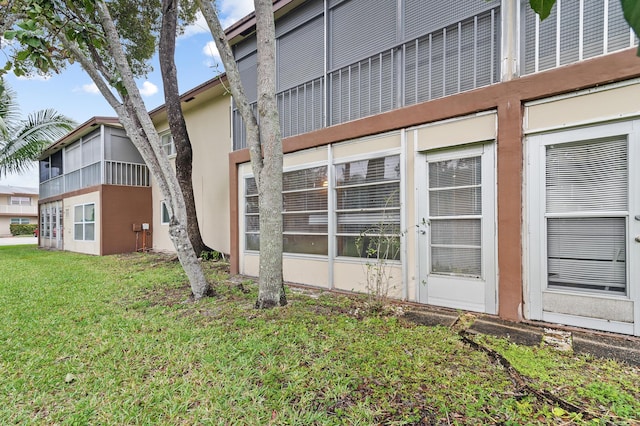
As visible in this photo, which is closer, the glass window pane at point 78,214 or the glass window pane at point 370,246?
the glass window pane at point 370,246

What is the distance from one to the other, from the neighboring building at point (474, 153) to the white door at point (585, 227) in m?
0.01

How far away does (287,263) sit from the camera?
638cm

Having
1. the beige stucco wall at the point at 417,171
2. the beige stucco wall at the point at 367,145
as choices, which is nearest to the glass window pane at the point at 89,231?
the beige stucco wall at the point at 367,145

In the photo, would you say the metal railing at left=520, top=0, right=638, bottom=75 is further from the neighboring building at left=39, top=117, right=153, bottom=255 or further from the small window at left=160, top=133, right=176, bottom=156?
the neighboring building at left=39, top=117, right=153, bottom=255

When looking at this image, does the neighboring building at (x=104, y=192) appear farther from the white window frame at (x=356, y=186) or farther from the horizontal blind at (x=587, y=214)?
the horizontal blind at (x=587, y=214)

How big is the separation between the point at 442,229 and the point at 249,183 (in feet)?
13.7

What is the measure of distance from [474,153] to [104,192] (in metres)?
13.1

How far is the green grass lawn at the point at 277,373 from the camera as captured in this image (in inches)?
88.8

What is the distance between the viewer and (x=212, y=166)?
1078 cm

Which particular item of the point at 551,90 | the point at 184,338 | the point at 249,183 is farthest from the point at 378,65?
the point at 184,338

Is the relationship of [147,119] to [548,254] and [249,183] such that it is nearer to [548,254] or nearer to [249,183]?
[249,183]

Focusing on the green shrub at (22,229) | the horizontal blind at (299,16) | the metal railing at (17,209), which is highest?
the horizontal blind at (299,16)

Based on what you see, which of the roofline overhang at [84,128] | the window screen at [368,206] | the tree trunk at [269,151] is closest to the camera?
the tree trunk at [269,151]

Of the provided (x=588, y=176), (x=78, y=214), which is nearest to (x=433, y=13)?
(x=588, y=176)
